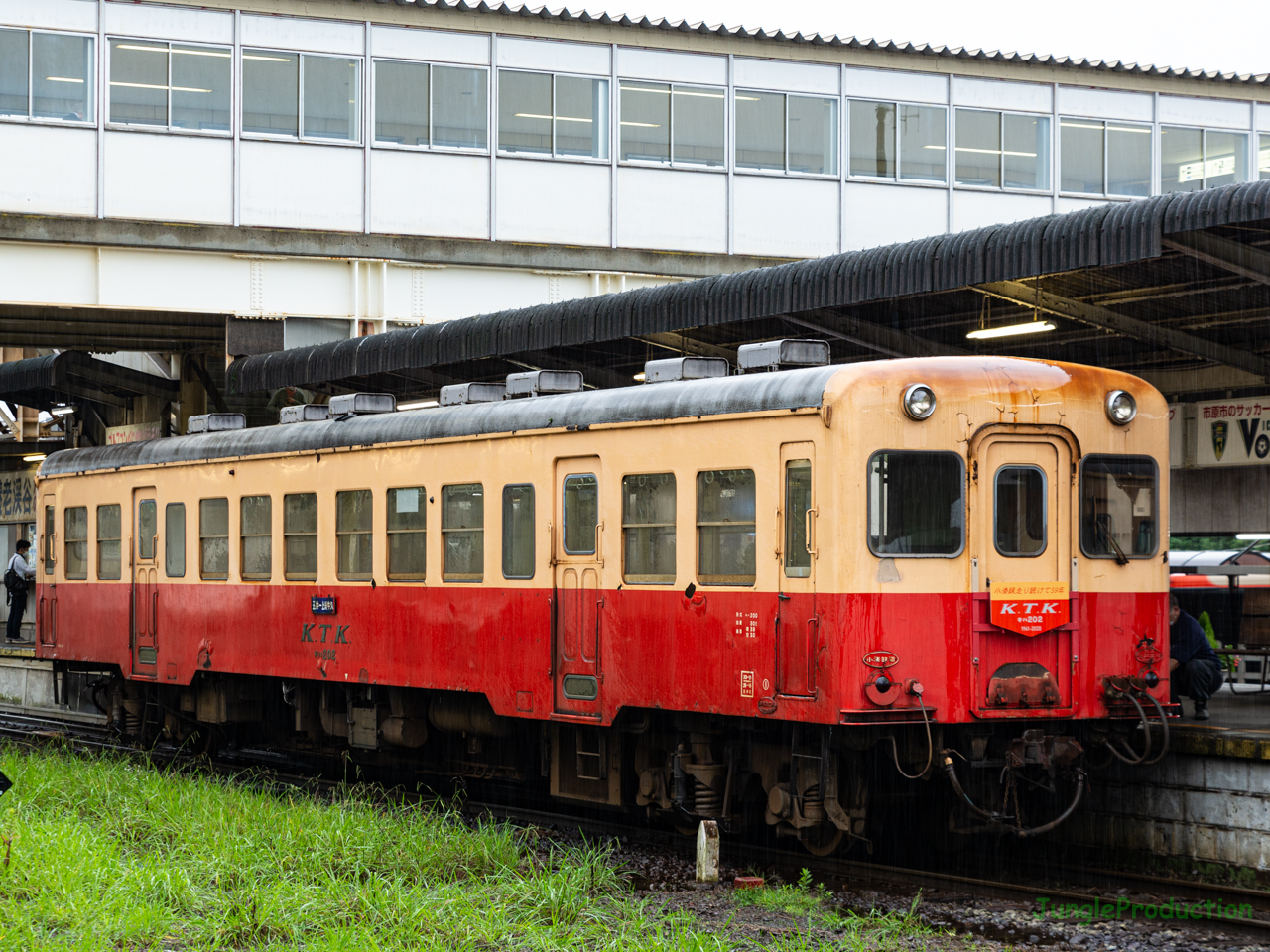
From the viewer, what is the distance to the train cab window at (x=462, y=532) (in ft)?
38.3

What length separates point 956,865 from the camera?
407 inches

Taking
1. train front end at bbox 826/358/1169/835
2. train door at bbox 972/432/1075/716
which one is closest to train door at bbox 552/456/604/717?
train front end at bbox 826/358/1169/835

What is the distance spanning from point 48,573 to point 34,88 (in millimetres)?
6297

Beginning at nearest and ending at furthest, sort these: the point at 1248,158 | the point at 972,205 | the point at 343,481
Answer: the point at 343,481
the point at 972,205
the point at 1248,158

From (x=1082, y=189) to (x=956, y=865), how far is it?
53.5 ft

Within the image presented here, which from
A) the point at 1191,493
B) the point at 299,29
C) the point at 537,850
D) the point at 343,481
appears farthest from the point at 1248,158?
the point at 537,850

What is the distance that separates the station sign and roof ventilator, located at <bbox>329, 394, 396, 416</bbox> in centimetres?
631

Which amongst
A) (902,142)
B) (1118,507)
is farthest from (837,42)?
(1118,507)

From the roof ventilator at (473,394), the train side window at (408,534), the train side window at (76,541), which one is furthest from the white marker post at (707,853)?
the train side window at (76,541)

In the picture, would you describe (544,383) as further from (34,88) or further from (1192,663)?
(34,88)

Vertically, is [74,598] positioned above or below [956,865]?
above

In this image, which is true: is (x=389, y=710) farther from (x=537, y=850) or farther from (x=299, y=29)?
(x=299, y=29)

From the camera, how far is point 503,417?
11.6 meters

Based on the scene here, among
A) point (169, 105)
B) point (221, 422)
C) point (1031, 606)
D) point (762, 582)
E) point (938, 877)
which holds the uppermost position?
point (169, 105)
